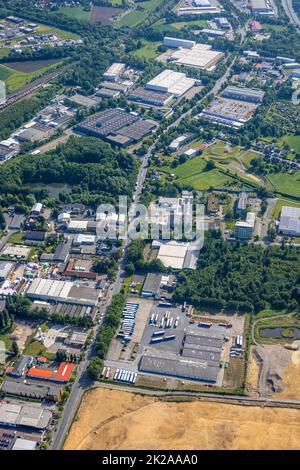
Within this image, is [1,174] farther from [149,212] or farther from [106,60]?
[106,60]

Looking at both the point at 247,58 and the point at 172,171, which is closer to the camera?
the point at 172,171

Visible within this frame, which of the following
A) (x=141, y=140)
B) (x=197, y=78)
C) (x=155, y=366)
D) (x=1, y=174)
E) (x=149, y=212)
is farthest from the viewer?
(x=197, y=78)

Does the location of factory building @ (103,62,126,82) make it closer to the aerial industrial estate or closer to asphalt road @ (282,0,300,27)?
the aerial industrial estate

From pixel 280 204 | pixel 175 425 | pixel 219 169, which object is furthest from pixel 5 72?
pixel 175 425

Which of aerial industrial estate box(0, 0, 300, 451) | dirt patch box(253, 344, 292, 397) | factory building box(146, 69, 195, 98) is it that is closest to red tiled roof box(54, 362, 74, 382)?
aerial industrial estate box(0, 0, 300, 451)

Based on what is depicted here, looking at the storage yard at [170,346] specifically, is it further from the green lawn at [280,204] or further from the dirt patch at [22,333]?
the green lawn at [280,204]

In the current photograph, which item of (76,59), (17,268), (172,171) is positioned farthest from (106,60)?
(17,268)
